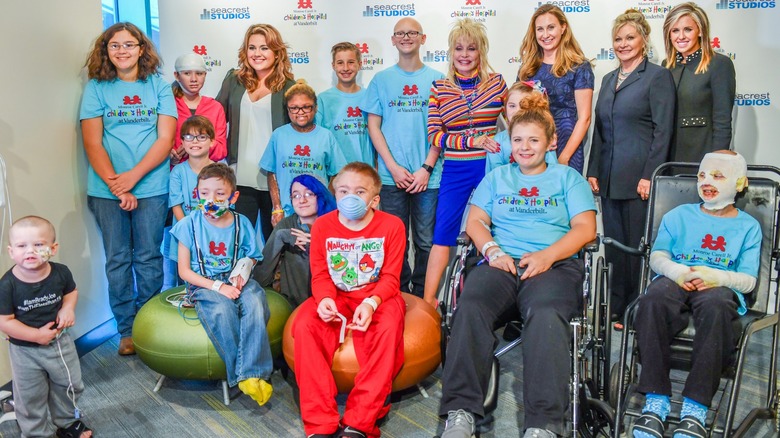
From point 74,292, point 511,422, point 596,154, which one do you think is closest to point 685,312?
point 511,422

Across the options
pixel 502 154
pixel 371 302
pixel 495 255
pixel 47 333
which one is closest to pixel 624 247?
pixel 495 255

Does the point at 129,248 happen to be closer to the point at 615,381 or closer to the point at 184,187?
the point at 184,187

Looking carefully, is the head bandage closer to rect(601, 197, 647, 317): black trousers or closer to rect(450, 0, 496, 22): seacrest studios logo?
rect(601, 197, 647, 317): black trousers

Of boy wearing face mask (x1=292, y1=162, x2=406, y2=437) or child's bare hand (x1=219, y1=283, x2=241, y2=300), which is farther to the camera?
child's bare hand (x1=219, y1=283, x2=241, y2=300)

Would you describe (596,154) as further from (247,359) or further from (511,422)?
(247,359)

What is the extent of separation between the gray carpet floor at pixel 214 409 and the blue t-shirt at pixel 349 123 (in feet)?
5.40

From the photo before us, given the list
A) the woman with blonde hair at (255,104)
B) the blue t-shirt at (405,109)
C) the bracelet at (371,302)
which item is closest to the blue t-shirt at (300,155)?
the woman with blonde hair at (255,104)

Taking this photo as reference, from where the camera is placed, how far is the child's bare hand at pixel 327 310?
310 centimetres

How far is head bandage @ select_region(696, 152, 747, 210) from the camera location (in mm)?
3182

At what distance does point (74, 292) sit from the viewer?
119 inches

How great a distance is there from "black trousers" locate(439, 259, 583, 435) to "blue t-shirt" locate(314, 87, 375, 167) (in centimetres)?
181

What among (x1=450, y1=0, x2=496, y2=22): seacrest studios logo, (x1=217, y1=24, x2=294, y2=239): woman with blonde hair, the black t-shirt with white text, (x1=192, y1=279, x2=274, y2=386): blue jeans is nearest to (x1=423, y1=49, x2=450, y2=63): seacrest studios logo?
(x1=450, y1=0, x2=496, y2=22): seacrest studios logo

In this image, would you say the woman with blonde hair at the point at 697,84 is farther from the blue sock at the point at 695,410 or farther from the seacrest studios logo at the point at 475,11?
the blue sock at the point at 695,410

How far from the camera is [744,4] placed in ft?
15.2
